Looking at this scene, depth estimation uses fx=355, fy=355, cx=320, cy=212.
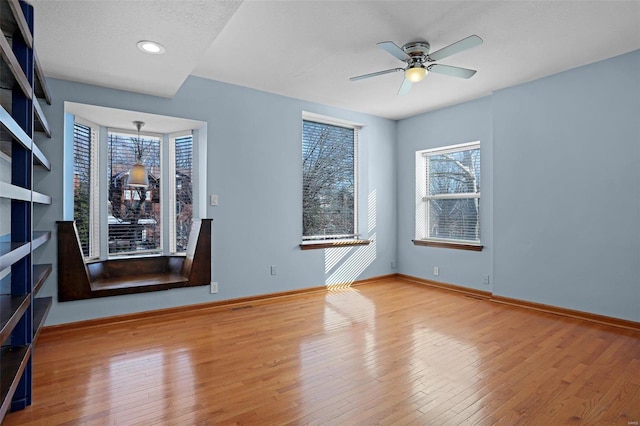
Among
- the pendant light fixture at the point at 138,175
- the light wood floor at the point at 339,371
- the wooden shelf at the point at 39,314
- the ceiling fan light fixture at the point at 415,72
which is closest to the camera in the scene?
the light wood floor at the point at 339,371

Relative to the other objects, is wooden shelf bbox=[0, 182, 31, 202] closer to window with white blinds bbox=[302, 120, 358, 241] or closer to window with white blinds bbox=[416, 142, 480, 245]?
window with white blinds bbox=[302, 120, 358, 241]

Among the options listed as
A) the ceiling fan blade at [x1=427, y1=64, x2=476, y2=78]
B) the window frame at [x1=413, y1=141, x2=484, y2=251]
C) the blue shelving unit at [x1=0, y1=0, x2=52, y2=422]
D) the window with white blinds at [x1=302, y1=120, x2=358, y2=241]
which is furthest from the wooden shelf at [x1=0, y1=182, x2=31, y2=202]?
the window frame at [x1=413, y1=141, x2=484, y2=251]

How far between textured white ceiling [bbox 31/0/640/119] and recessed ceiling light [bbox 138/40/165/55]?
0.19ft

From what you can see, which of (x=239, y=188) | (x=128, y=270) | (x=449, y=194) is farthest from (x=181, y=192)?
(x=449, y=194)

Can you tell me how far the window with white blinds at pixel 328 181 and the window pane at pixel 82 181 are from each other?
2588 mm

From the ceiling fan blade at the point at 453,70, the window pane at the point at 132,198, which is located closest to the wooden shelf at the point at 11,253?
the window pane at the point at 132,198

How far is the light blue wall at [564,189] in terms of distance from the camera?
3.46 m

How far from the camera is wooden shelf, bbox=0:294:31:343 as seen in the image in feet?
4.57

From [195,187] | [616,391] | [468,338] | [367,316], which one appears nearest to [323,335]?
[367,316]

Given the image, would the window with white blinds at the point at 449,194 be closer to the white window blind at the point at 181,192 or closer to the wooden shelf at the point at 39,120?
the white window blind at the point at 181,192

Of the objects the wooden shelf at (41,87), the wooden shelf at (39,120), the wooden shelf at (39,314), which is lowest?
the wooden shelf at (39,314)

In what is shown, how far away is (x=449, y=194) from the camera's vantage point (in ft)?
17.3

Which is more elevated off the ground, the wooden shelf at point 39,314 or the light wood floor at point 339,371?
the wooden shelf at point 39,314

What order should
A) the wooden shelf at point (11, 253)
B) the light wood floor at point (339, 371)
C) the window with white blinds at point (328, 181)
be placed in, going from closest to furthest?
the wooden shelf at point (11, 253) → the light wood floor at point (339, 371) → the window with white blinds at point (328, 181)
